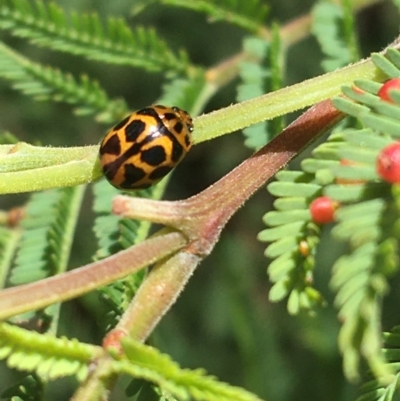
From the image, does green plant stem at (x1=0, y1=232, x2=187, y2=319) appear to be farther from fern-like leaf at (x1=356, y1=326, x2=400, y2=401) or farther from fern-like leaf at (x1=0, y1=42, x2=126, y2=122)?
fern-like leaf at (x1=0, y1=42, x2=126, y2=122)

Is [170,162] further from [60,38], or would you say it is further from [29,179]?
[60,38]

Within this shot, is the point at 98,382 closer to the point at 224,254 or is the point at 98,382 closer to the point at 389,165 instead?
the point at 389,165

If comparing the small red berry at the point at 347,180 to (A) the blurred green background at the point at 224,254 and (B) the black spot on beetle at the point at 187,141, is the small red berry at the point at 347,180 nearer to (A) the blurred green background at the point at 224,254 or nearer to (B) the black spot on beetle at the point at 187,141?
(B) the black spot on beetle at the point at 187,141

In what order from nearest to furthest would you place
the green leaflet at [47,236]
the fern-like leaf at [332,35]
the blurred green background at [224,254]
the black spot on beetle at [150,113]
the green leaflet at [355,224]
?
the green leaflet at [355,224], the black spot on beetle at [150,113], the green leaflet at [47,236], the fern-like leaf at [332,35], the blurred green background at [224,254]

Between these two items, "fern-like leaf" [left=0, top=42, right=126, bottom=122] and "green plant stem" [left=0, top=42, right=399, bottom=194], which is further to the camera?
"fern-like leaf" [left=0, top=42, right=126, bottom=122]

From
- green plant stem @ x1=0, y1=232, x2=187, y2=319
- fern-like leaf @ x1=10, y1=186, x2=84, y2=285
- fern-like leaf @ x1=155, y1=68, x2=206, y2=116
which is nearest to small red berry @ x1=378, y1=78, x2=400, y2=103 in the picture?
green plant stem @ x1=0, y1=232, x2=187, y2=319

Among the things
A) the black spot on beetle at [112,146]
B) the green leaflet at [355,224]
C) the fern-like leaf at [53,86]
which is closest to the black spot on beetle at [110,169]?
the black spot on beetle at [112,146]

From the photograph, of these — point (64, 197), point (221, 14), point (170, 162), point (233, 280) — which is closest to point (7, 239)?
point (64, 197)
